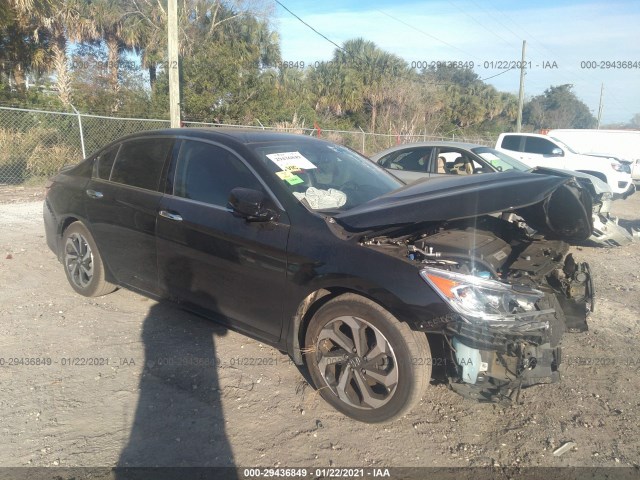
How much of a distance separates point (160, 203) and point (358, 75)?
27.7 meters

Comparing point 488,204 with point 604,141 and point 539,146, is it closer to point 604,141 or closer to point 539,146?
point 539,146

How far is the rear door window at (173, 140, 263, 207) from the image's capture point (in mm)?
3658

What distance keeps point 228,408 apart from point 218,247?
1.10 m

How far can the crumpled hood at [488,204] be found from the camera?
2.86 metres

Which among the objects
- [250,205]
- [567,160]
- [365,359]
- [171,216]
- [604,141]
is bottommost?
[365,359]

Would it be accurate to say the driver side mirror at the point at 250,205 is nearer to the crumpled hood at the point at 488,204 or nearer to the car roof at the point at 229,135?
the crumpled hood at the point at 488,204

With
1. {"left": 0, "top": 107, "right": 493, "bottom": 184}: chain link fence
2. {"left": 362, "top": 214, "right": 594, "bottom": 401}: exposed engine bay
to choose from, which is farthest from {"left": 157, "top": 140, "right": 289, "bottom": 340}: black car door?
{"left": 0, "top": 107, "right": 493, "bottom": 184}: chain link fence

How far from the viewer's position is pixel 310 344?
3273 mm

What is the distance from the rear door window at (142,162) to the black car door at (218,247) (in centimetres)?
21

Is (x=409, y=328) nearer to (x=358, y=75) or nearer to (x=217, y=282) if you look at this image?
(x=217, y=282)

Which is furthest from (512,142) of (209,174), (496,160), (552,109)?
(552,109)

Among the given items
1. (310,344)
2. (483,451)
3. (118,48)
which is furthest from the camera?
(118,48)

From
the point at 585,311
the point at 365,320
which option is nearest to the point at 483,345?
the point at 365,320

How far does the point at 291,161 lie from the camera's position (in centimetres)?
379
